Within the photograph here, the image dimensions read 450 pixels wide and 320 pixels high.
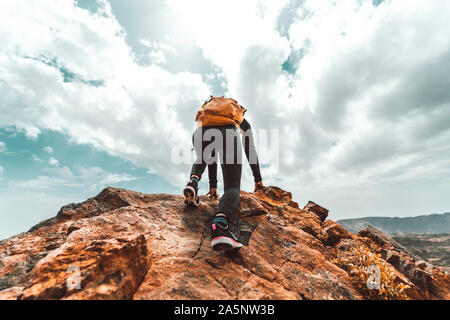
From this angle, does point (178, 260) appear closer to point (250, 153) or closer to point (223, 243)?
point (223, 243)

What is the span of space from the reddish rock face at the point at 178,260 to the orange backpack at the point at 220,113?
100 inches

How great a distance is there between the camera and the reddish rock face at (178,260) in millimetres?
2395

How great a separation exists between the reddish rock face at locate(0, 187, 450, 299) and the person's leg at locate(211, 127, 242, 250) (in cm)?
44

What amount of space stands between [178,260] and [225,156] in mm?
2211

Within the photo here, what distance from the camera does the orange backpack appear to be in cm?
447

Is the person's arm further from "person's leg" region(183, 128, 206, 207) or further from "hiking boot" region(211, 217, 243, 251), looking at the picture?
"hiking boot" region(211, 217, 243, 251)

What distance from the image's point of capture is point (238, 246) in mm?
3266

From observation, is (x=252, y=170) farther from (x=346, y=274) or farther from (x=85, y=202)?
(x=85, y=202)

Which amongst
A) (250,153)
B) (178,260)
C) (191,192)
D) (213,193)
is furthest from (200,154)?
(178,260)

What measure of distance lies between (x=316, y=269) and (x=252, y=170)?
2.82 meters

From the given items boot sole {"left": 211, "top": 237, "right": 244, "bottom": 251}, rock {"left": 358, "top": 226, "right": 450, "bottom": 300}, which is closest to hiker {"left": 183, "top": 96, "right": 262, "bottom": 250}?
boot sole {"left": 211, "top": 237, "right": 244, "bottom": 251}

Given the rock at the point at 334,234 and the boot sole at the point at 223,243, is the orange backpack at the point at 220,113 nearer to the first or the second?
the boot sole at the point at 223,243

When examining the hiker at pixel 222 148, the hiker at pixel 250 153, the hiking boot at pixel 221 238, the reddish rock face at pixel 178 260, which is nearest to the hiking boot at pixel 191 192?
the hiker at pixel 222 148
